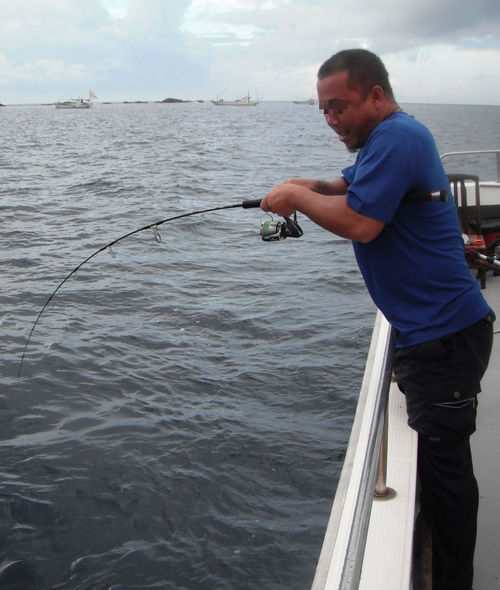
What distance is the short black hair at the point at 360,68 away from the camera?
5.89 feet

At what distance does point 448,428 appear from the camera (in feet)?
6.44

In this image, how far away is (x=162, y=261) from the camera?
1040 cm

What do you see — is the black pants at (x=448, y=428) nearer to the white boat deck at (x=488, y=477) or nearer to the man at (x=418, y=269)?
the man at (x=418, y=269)

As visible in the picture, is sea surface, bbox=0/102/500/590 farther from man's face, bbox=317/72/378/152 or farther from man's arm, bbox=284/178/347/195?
man's face, bbox=317/72/378/152

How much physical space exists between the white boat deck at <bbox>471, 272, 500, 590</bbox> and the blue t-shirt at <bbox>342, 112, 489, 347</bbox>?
0.99 metres

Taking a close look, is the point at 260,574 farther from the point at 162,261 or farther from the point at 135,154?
the point at 135,154

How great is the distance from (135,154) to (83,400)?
25.6 metres

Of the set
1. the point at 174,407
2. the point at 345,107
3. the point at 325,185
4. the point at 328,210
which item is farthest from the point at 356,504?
the point at 174,407

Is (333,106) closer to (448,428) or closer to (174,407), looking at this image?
(448,428)

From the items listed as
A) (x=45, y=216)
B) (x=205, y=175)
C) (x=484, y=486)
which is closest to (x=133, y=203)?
(x=45, y=216)

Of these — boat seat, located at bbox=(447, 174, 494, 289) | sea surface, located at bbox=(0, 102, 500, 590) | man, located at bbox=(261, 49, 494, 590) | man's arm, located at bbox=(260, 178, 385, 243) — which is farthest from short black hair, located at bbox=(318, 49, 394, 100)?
boat seat, located at bbox=(447, 174, 494, 289)

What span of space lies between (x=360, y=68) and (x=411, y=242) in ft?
1.69

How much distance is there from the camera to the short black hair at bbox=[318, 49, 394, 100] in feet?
5.89

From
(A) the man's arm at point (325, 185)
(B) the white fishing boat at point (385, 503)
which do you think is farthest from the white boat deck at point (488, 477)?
(A) the man's arm at point (325, 185)
